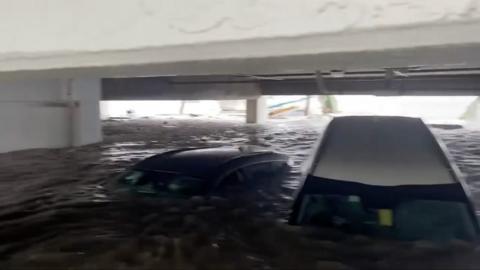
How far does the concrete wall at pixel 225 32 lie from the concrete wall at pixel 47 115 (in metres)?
3.51

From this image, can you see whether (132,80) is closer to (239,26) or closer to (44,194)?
(44,194)

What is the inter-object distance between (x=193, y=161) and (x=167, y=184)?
28 centimetres

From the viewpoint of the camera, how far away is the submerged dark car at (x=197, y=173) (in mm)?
2996

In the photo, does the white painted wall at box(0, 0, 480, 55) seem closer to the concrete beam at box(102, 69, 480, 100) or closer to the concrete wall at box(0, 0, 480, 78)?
the concrete wall at box(0, 0, 480, 78)

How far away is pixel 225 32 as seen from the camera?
956 mm

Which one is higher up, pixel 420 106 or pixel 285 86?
pixel 285 86

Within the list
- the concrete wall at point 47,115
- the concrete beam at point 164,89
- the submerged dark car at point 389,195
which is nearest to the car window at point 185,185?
the submerged dark car at point 389,195

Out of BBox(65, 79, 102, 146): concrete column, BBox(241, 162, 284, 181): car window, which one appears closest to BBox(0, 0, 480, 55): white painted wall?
BBox(241, 162, 284, 181): car window

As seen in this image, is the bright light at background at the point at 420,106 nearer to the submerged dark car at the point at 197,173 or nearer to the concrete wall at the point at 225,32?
the submerged dark car at the point at 197,173

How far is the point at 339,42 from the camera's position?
2.94 feet

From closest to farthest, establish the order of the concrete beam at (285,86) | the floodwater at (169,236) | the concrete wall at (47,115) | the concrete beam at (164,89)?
the floodwater at (169,236), the concrete wall at (47,115), the concrete beam at (285,86), the concrete beam at (164,89)

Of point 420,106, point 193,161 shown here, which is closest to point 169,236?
point 193,161

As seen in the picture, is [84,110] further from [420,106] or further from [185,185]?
[420,106]

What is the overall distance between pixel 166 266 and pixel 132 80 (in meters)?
5.09
